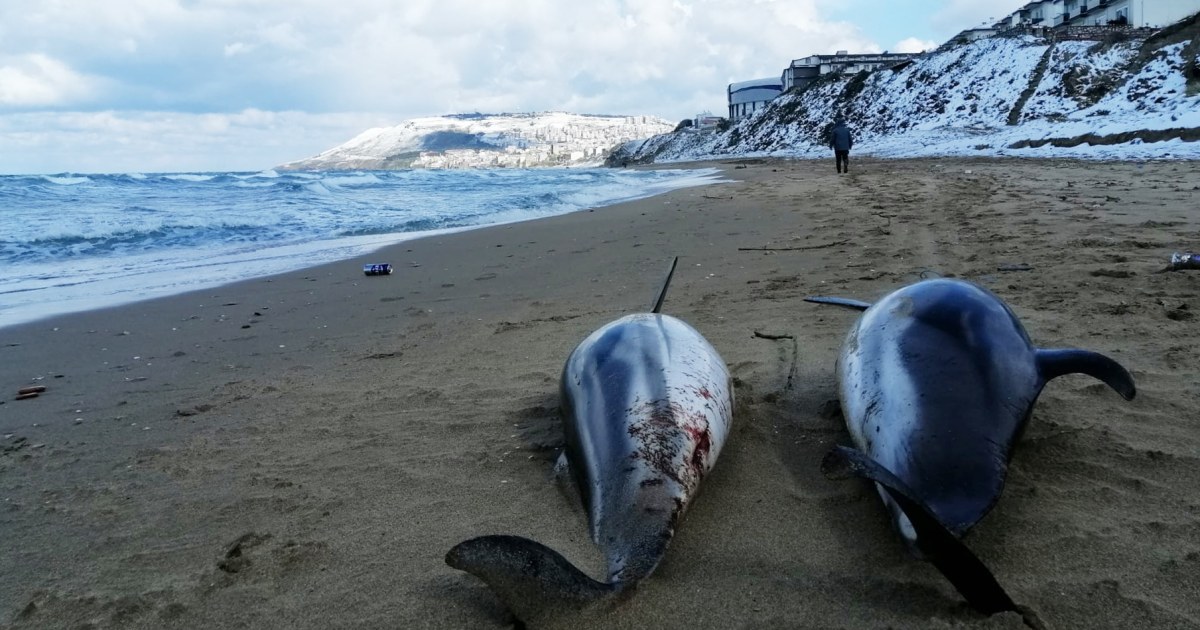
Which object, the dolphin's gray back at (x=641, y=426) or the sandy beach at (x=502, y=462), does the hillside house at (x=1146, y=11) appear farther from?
the dolphin's gray back at (x=641, y=426)

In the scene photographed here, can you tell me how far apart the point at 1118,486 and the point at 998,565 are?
2.35 ft

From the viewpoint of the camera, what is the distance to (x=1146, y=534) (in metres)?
2.03

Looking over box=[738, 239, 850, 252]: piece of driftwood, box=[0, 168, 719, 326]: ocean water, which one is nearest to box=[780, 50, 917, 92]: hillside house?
box=[0, 168, 719, 326]: ocean water

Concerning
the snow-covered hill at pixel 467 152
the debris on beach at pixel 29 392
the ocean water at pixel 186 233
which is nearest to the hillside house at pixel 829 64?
the ocean water at pixel 186 233

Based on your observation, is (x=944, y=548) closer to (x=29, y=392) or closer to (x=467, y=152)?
(x=29, y=392)

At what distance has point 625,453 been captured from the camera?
7.63 ft

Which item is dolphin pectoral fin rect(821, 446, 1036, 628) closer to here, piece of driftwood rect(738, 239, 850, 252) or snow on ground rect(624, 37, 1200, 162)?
piece of driftwood rect(738, 239, 850, 252)

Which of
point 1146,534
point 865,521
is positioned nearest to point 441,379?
point 865,521

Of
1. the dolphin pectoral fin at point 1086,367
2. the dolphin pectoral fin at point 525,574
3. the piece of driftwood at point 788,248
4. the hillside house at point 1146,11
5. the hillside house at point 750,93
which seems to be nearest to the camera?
the dolphin pectoral fin at point 525,574

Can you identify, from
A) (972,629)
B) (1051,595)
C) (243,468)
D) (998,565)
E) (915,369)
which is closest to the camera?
(972,629)

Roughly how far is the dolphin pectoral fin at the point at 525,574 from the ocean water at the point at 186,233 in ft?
21.3

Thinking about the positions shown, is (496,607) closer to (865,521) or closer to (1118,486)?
(865,521)

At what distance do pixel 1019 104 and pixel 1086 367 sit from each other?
116 ft

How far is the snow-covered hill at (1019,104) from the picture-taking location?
19.7m
